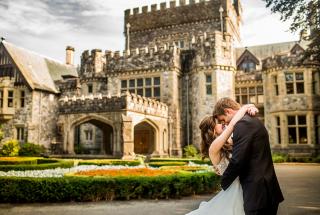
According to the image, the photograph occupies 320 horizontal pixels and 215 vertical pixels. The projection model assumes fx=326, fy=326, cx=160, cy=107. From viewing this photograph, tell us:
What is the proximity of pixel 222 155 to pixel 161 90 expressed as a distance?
22.6 metres

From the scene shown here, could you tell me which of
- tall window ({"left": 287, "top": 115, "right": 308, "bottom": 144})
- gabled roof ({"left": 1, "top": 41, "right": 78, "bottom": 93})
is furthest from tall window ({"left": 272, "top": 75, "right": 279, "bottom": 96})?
gabled roof ({"left": 1, "top": 41, "right": 78, "bottom": 93})

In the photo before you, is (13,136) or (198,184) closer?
(198,184)

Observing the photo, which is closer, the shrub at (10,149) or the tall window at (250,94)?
the shrub at (10,149)

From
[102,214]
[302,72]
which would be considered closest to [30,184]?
[102,214]

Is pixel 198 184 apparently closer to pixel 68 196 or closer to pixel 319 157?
pixel 68 196

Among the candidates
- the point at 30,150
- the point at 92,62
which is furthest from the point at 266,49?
the point at 30,150

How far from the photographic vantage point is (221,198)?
125 inches

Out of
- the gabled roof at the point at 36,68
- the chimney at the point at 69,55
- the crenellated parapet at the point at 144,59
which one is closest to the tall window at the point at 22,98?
the gabled roof at the point at 36,68

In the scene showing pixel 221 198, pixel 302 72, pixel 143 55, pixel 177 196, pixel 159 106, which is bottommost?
pixel 177 196

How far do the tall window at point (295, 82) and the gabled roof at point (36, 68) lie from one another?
20.0m

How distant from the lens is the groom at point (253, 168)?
2822mm

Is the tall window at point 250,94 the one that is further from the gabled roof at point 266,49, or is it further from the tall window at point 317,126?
the gabled roof at point 266,49

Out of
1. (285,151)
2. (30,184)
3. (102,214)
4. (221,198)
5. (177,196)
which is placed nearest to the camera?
(221,198)

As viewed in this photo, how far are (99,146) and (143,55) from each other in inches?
342
